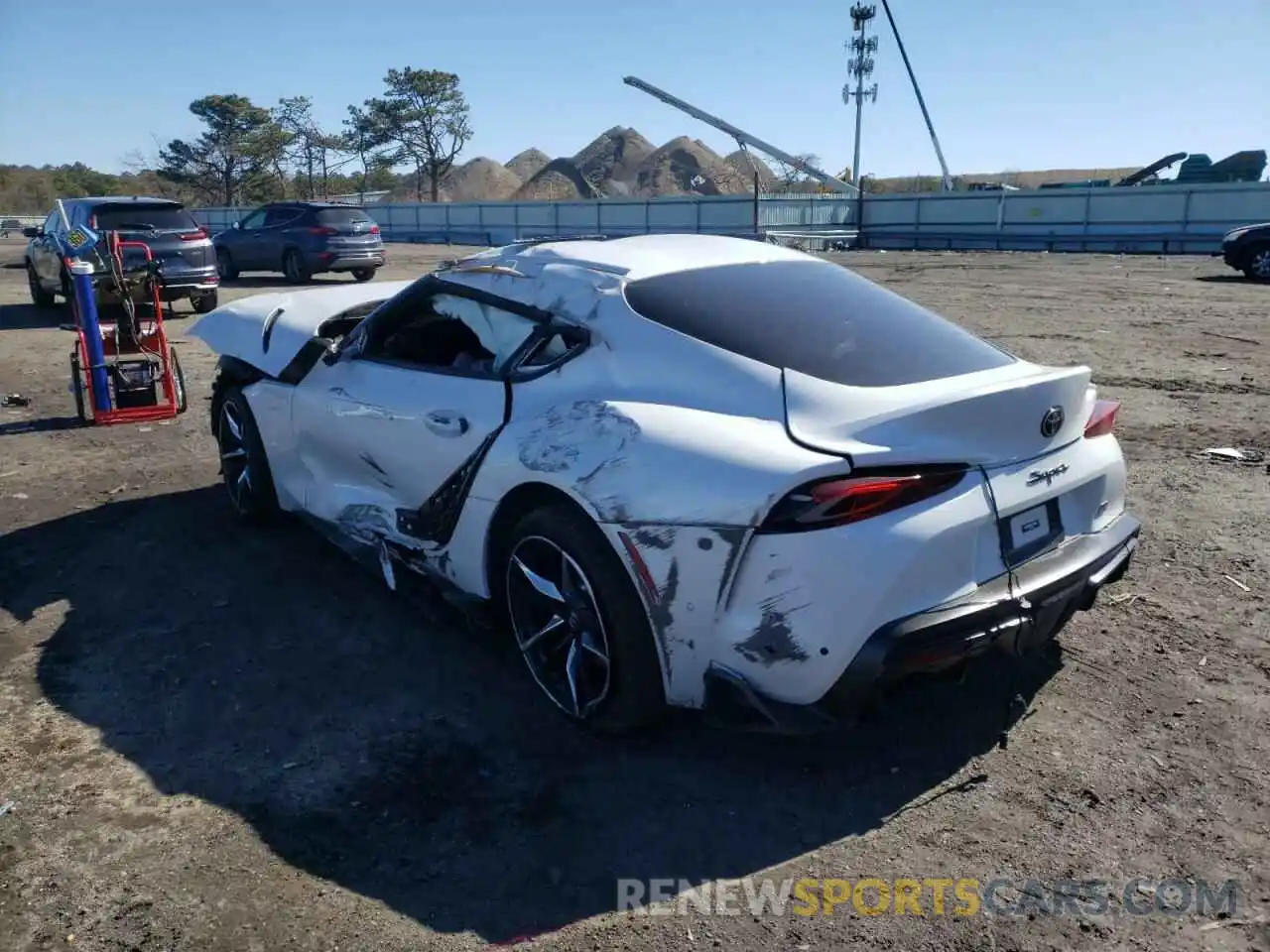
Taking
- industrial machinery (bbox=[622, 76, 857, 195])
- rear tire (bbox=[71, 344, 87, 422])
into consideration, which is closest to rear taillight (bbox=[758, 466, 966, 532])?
rear tire (bbox=[71, 344, 87, 422])

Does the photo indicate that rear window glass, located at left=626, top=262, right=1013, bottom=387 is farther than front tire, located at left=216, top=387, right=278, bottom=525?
No

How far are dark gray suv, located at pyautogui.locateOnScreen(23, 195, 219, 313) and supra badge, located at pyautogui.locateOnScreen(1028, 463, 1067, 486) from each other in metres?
12.7

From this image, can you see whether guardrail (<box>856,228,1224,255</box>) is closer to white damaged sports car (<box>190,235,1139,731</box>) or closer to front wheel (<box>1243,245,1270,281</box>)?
front wheel (<box>1243,245,1270,281</box>)

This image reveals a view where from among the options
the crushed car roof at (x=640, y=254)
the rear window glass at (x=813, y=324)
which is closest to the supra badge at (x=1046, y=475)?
the rear window glass at (x=813, y=324)

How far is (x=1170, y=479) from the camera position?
582cm

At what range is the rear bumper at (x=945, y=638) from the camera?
2.60 metres

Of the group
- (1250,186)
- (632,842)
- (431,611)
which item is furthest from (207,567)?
(1250,186)

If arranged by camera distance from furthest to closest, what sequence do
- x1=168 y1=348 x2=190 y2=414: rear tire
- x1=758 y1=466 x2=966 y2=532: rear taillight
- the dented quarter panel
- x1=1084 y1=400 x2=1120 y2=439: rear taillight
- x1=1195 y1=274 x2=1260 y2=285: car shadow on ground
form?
1. x1=1195 y1=274 x2=1260 y2=285: car shadow on ground
2. x1=168 y1=348 x2=190 y2=414: rear tire
3. the dented quarter panel
4. x1=1084 y1=400 x2=1120 y2=439: rear taillight
5. x1=758 y1=466 x2=966 y2=532: rear taillight

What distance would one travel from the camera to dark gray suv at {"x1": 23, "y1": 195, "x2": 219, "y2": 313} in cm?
→ 1324

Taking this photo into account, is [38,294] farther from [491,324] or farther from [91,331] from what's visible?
[491,324]

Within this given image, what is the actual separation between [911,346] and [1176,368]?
24.2 ft

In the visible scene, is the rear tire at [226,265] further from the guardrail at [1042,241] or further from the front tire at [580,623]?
the guardrail at [1042,241]

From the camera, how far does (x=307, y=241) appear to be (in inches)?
755

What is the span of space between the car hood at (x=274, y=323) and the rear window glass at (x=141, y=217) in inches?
360
